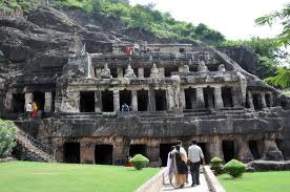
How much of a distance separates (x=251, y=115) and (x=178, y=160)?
18.7 m

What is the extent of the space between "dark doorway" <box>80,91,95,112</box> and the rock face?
0.31ft

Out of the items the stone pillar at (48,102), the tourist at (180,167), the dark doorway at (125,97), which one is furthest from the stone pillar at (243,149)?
the tourist at (180,167)

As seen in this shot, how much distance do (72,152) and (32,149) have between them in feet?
23.4

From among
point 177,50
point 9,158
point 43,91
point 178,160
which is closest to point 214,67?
point 177,50

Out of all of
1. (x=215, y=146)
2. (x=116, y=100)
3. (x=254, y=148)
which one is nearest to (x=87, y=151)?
(x=116, y=100)

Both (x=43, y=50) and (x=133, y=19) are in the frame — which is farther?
(x=133, y=19)

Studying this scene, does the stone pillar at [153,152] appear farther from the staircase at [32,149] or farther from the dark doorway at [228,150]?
the staircase at [32,149]

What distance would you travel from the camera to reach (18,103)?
41906 millimetres

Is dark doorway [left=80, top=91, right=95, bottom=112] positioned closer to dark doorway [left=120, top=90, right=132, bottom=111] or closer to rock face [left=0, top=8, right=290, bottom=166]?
rock face [left=0, top=8, right=290, bottom=166]

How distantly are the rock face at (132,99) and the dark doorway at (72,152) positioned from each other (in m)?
Result: 0.08

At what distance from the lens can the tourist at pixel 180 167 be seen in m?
17.4

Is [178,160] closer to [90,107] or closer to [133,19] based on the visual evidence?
[90,107]

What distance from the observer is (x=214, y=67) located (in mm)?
46531

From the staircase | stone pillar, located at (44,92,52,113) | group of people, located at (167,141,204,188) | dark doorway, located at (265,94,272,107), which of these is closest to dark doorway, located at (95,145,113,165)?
the staircase
